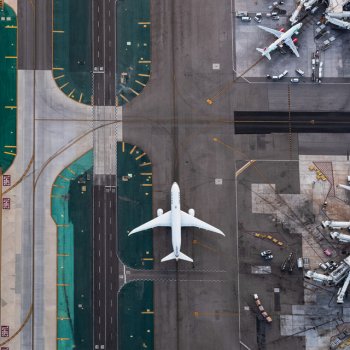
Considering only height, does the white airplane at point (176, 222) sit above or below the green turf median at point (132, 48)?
below

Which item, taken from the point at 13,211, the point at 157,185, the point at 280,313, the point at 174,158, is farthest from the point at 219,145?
the point at 13,211

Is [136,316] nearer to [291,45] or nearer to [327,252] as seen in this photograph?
[327,252]

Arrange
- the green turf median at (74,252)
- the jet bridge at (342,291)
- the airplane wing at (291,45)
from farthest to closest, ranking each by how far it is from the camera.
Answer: the airplane wing at (291,45) → the green turf median at (74,252) → the jet bridge at (342,291)

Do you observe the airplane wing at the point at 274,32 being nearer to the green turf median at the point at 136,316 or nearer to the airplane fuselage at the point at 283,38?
the airplane fuselage at the point at 283,38

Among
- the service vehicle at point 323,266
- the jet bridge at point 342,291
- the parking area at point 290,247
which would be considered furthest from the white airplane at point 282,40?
the jet bridge at point 342,291

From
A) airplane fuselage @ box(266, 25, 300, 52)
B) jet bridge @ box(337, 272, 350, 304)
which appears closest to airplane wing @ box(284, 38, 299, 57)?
airplane fuselage @ box(266, 25, 300, 52)

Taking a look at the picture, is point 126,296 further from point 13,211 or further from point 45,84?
point 45,84

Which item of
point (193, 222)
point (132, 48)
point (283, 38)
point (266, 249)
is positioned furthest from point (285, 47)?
point (266, 249)
